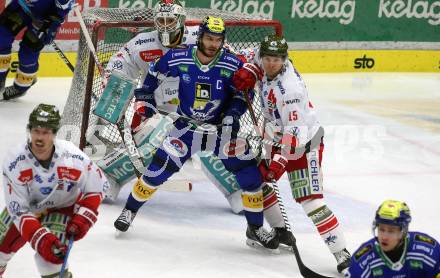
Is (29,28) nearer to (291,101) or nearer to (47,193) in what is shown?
(291,101)

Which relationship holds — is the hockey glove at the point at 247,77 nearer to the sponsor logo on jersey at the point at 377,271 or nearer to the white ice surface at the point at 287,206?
the white ice surface at the point at 287,206

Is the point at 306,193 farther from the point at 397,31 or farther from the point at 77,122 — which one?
the point at 397,31

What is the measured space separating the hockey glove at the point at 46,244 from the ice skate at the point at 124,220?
1433 mm

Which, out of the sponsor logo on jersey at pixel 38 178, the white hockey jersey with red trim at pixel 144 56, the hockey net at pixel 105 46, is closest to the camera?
the sponsor logo on jersey at pixel 38 178

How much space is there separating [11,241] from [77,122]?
246 centimetres

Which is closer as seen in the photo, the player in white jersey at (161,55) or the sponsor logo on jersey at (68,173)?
the sponsor logo on jersey at (68,173)

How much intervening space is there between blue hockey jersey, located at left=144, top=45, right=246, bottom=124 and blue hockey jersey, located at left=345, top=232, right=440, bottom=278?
1.78m

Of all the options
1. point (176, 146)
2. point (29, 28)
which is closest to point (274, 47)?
point (176, 146)

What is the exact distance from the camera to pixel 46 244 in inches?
157

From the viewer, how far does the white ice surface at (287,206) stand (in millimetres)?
5156

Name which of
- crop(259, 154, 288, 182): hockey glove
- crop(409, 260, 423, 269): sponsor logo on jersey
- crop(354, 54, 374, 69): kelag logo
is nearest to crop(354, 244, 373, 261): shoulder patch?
crop(409, 260, 423, 269): sponsor logo on jersey

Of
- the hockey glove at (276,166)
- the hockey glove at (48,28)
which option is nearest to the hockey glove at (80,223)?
the hockey glove at (276,166)

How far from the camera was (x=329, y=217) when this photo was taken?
5109 millimetres

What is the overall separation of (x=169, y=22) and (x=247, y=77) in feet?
3.15
